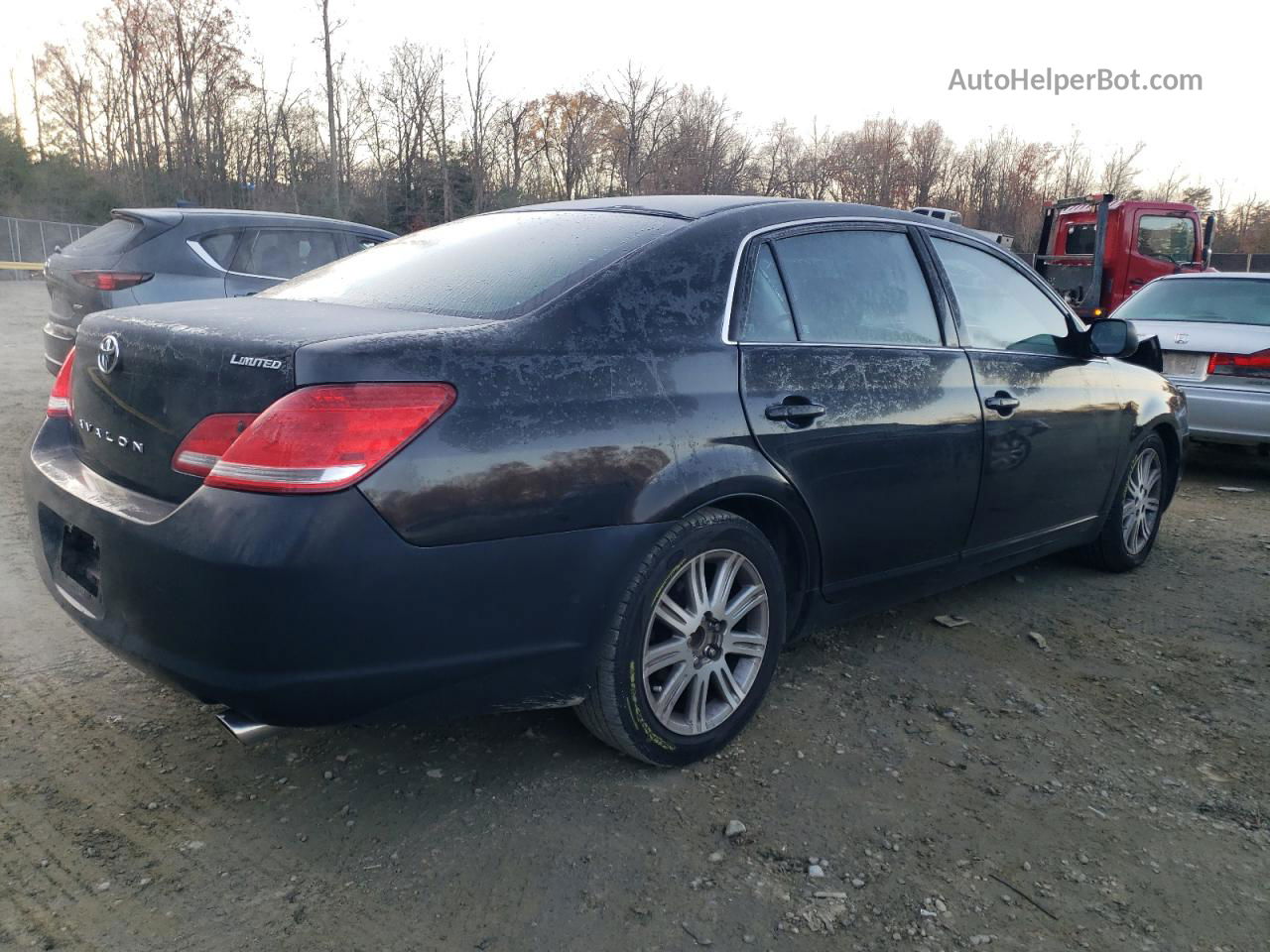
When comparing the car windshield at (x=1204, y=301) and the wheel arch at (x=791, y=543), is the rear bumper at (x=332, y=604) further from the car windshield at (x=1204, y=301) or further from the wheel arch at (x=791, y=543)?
the car windshield at (x=1204, y=301)

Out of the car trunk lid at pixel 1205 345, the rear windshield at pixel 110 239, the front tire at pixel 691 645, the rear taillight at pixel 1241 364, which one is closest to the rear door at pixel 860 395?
the front tire at pixel 691 645

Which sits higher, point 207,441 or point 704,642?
point 207,441

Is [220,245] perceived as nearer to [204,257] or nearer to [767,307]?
[204,257]

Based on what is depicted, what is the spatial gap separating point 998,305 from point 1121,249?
11991mm

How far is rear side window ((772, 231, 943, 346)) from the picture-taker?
127 inches

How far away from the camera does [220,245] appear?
288 inches

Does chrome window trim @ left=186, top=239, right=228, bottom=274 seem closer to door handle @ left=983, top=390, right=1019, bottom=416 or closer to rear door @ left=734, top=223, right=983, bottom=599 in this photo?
rear door @ left=734, top=223, right=983, bottom=599

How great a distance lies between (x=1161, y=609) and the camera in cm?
448

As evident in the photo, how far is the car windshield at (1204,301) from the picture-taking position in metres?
7.51

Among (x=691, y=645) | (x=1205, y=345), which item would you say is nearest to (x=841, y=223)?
(x=691, y=645)

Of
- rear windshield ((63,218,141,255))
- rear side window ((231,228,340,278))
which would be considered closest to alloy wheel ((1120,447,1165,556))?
rear side window ((231,228,340,278))

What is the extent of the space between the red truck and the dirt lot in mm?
11841

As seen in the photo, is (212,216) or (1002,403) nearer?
(1002,403)

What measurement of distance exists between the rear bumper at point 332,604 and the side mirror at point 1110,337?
267cm
